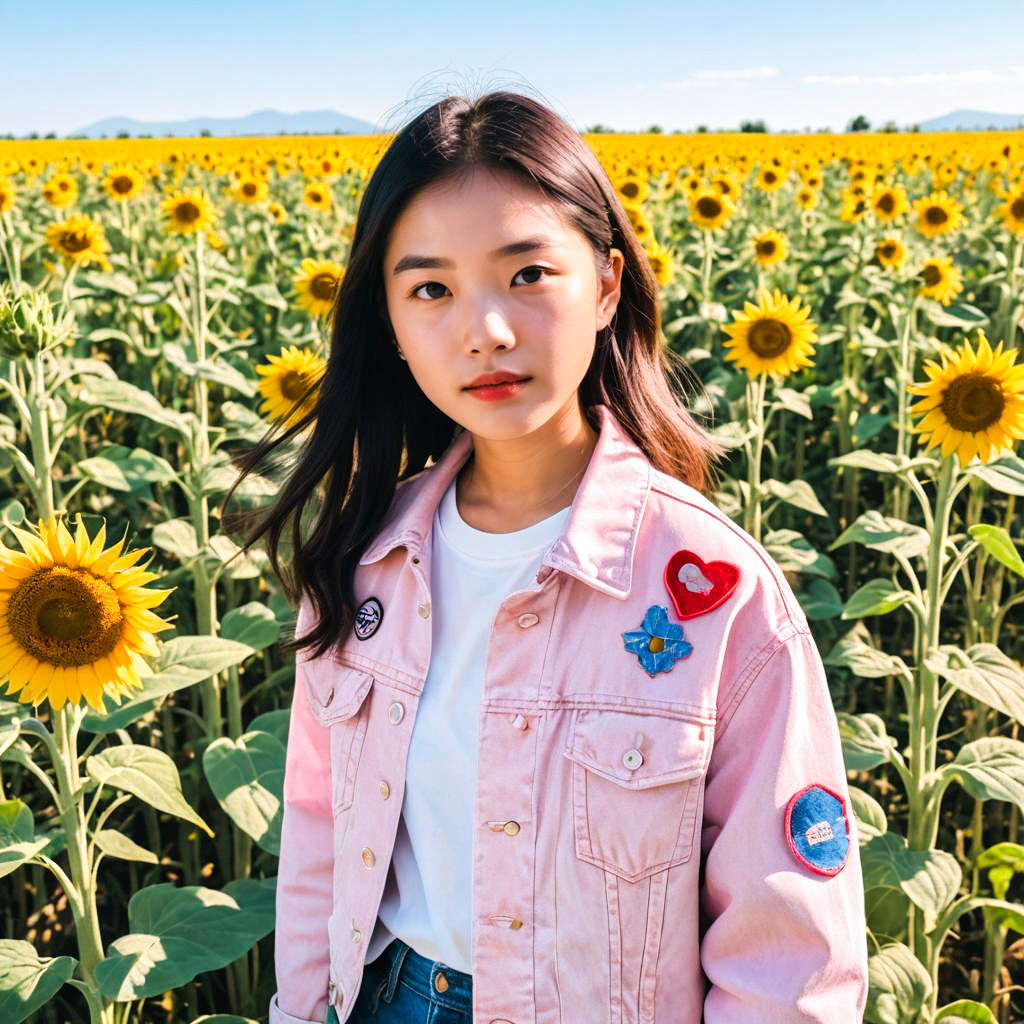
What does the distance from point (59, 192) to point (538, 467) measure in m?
7.88

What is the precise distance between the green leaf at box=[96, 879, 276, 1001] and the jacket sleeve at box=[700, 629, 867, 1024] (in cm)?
110

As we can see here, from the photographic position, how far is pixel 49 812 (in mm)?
3896

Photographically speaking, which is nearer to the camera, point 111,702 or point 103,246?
point 111,702

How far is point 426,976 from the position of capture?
1698 millimetres

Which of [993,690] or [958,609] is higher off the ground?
[993,690]

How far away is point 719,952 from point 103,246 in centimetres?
609

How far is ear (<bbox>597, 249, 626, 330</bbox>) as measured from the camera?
5.91 feet

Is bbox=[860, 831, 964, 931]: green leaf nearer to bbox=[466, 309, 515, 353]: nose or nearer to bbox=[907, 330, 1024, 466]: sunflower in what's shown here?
bbox=[907, 330, 1024, 466]: sunflower

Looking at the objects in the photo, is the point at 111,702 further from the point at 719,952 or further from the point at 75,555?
the point at 719,952

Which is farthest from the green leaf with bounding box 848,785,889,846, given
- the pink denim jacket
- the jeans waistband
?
the jeans waistband

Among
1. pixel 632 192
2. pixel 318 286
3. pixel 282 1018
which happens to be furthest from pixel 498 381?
pixel 632 192

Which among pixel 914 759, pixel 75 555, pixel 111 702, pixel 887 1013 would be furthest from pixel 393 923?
pixel 914 759

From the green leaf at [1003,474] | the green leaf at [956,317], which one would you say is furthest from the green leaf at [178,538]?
the green leaf at [956,317]

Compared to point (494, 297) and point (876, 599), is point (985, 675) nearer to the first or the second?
point (876, 599)
